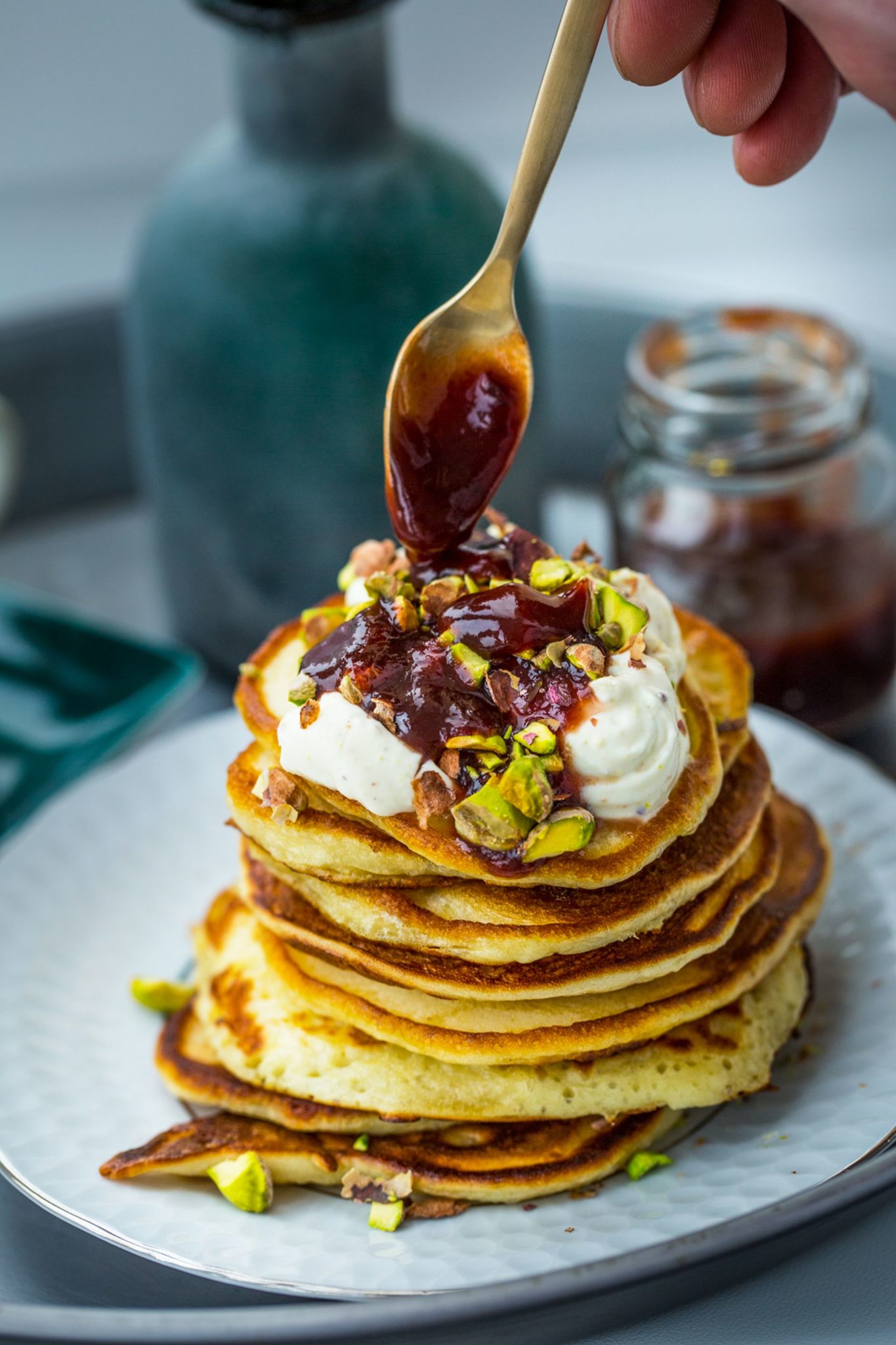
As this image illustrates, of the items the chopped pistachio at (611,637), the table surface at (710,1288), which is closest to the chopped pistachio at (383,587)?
the chopped pistachio at (611,637)

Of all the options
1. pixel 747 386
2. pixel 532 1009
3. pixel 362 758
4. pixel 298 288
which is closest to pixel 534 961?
pixel 532 1009

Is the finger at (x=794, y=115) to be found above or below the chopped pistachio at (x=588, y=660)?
above

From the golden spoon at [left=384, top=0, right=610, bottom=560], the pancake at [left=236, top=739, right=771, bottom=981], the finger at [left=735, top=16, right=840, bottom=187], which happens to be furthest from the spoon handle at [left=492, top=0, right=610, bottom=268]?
the pancake at [left=236, top=739, right=771, bottom=981]

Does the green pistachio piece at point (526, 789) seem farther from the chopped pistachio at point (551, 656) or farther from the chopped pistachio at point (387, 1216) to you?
the chopped pistachio at point (387, 1216)

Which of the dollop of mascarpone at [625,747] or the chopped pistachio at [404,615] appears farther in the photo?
the chopped pistachio at [404,615]

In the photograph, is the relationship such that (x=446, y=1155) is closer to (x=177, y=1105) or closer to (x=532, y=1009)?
(x=532, y=1009)

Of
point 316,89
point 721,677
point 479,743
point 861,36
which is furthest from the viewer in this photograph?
point 316,89

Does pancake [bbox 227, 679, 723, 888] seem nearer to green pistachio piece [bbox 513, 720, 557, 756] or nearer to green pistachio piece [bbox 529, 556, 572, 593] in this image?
green pistachio piece [bbox 513, 720, 557, 756]

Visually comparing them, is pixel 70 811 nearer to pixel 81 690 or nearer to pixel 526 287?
pixel 81 690
